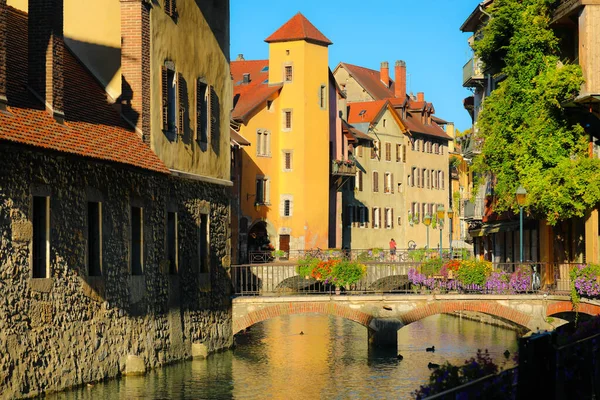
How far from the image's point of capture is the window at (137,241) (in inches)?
1032

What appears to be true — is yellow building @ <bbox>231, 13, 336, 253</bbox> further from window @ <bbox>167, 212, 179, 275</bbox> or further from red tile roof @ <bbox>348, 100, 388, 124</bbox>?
window @ <bbox>167, 212, 179, 275</bbox>

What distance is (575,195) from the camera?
33.0 metres

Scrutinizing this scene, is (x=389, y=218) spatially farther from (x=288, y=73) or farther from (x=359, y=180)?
(x=288, y=73)

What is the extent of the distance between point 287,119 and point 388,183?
2110cm

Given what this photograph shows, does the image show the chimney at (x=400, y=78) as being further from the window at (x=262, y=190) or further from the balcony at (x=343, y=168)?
the window at (x=262, y=190)

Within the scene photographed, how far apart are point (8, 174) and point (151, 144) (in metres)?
7.13

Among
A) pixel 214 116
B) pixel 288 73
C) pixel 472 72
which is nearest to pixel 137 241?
pixel 214 116

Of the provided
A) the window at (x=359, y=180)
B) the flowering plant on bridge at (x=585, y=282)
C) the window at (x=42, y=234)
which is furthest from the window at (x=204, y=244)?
the window at (x=359, y=180)

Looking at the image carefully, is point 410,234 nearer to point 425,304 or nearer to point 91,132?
point 425,304

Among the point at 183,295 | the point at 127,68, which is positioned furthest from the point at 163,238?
the point at 127,68

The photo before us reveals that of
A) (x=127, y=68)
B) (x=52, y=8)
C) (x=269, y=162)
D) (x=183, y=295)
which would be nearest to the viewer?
(x=52, y=8)

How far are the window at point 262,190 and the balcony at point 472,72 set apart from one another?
20.3 metres

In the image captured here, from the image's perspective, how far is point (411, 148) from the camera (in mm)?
92562

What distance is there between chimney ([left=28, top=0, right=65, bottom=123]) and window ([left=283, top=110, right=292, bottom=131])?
46.5 m
